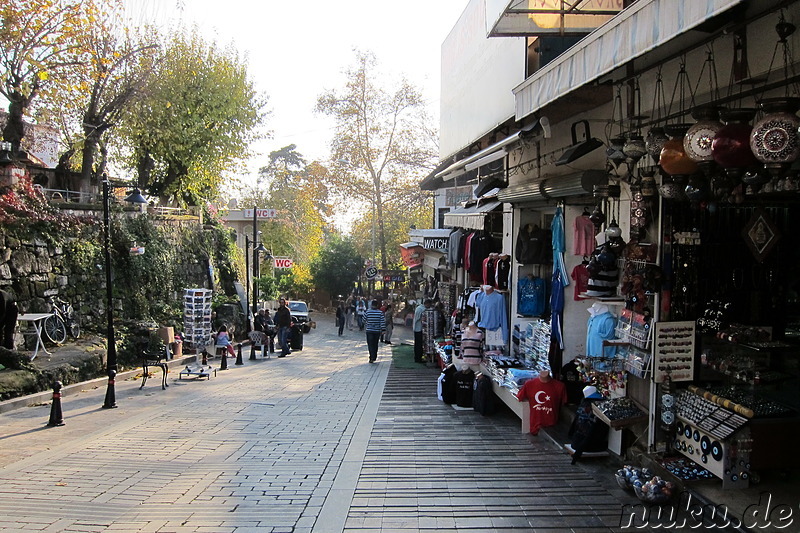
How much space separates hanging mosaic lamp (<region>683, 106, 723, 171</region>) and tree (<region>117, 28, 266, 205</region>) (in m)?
21.3

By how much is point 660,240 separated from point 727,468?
7.54 ft

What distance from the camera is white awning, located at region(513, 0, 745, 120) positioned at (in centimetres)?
409

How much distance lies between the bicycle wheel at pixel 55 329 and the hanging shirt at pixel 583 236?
1295cm

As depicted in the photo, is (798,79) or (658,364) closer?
(798,79)

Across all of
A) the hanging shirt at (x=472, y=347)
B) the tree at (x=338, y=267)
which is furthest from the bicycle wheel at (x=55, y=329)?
the tree at (x=338, y=267)

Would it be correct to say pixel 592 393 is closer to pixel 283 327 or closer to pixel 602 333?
pixel 602 333

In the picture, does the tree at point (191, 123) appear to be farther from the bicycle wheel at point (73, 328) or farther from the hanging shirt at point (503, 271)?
the hanging shirt at point (503, 271)

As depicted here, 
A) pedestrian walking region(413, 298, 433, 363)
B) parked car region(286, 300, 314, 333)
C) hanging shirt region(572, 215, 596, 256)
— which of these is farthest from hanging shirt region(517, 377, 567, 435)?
parked car region(286, 300, 314, 333)

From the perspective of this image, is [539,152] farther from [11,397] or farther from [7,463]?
[11,397]

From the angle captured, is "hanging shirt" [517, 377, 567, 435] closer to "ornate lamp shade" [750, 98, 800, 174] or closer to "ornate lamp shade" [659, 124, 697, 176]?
"ornate lamp shade" [659, 124, 697, 176]

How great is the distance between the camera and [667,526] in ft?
17.4

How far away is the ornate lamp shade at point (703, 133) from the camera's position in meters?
4.82

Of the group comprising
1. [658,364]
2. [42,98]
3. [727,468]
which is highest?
[42,98]

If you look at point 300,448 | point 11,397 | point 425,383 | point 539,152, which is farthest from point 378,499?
point 11,397
